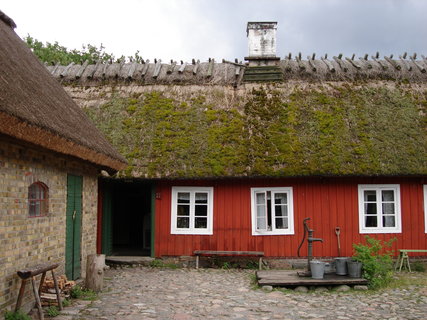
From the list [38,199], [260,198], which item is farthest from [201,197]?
[38,199]

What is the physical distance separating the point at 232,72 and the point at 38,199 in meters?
8.57

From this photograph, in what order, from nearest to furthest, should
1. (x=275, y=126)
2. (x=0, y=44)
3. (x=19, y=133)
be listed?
(x=19, y=133) < (x=0, y=44) < (x=275, y=126)

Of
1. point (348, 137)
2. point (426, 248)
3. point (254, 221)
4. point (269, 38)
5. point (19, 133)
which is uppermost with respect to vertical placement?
point (269, 38)

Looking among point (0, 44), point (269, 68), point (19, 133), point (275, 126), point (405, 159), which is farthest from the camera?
point (269, 68)

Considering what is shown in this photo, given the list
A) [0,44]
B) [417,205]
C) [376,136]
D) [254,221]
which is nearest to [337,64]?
[376,136]

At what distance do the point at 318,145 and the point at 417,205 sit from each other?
3129 millimetres

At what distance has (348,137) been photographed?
452 inches

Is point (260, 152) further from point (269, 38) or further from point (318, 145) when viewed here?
point (269, 38)

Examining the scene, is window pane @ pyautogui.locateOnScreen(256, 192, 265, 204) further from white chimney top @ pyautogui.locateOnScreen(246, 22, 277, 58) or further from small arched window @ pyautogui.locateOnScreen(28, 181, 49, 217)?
small arched window @ pyautogui.locateOnScreen(28, 181, 49, 217)

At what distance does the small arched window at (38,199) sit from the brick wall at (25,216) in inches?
3.2

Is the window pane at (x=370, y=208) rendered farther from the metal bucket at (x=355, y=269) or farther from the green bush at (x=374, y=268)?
the metal bucket at (x=355, y=269)

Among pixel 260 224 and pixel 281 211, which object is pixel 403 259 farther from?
pixel 260 224

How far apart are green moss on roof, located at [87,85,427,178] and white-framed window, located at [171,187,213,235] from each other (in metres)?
0.86

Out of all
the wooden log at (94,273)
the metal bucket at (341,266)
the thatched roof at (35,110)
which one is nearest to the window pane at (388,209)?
the metal bucket at (341,266)
